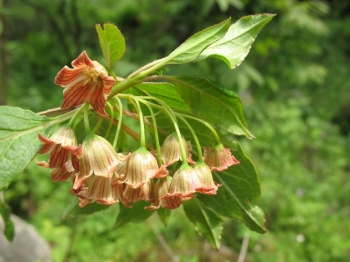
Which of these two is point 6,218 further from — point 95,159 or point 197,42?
point 197,42

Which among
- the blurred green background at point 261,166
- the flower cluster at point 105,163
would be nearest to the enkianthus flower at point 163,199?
the flower cluster at point 105,163

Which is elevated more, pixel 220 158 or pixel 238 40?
pixel 238 40

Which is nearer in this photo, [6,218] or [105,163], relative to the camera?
[105,163]

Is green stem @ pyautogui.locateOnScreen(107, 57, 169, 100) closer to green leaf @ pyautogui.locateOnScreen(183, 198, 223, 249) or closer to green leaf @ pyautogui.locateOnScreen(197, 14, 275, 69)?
green leaf @ pyautogui.locateOnScreen(197, 14, 275, 69)

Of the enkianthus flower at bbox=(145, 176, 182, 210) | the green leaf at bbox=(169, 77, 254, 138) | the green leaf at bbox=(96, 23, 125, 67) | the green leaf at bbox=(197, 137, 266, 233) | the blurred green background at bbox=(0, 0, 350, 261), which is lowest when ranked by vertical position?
the blurred green background at bbox=(0, 0, 350, 261)

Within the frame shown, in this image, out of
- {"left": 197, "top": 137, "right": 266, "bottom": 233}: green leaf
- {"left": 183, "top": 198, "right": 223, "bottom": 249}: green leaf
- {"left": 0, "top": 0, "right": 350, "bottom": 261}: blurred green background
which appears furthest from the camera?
{"left": 0, "top": 0, "right": 350, "bottom": 261}: blurred green background

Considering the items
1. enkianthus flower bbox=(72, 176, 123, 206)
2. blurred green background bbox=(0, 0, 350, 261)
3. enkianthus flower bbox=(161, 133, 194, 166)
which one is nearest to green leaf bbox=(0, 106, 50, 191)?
enkianthus flower bbox=(72, 176, 123, 206)

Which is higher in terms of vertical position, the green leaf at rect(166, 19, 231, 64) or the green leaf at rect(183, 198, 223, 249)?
the green leaf at rect(166, 19, 231, 64)

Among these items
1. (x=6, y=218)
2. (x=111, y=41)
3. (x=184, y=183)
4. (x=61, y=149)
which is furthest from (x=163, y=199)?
(x=6, y=218)

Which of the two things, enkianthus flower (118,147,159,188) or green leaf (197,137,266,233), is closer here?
enkianthus flower (118,147,159,188)
